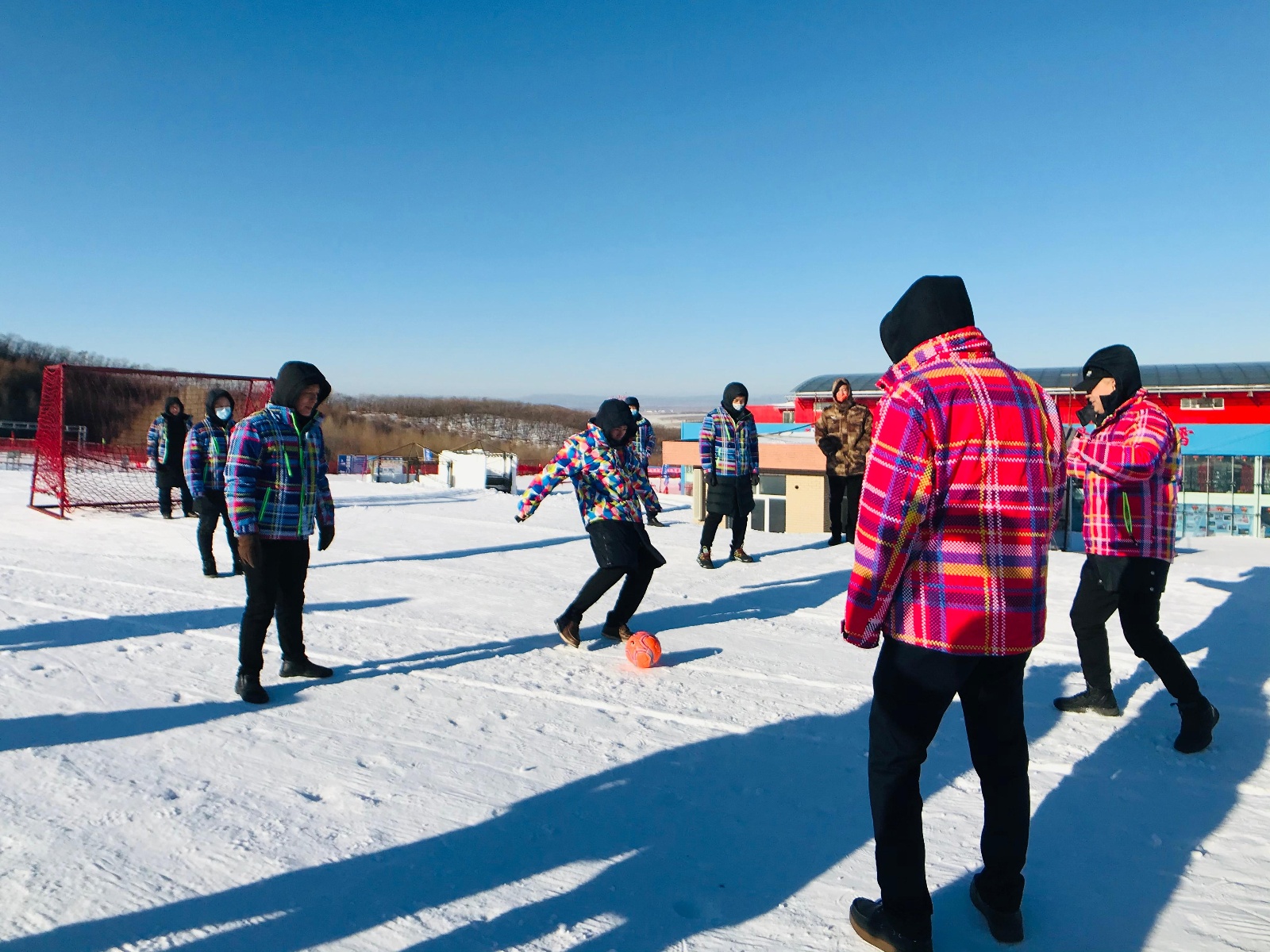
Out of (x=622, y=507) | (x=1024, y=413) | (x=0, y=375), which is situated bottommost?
(x=622, y=507)

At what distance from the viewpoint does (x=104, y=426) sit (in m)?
17.6

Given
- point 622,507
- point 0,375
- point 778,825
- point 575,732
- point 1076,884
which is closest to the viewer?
point 1076,884

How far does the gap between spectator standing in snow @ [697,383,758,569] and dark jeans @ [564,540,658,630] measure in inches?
121

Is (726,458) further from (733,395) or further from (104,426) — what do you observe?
(104,426)

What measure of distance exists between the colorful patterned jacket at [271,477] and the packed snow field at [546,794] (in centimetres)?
87

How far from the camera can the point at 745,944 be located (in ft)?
7.19

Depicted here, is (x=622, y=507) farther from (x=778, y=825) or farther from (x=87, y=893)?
(x=87, y=893)

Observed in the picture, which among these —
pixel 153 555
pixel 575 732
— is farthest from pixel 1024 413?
pixel 153 555

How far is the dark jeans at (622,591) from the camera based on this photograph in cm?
514

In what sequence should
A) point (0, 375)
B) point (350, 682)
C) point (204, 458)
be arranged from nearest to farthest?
point (350, 682)
point (204, 458)
point (0, 375)

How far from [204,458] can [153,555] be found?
6.43ft

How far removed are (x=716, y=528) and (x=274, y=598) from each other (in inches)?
198

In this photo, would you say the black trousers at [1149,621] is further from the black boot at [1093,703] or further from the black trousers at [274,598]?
the black trousers at [274,598]

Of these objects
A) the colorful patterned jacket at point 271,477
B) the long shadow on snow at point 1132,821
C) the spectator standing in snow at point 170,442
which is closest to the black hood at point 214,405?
the spectator standing in snow at point 170,442
